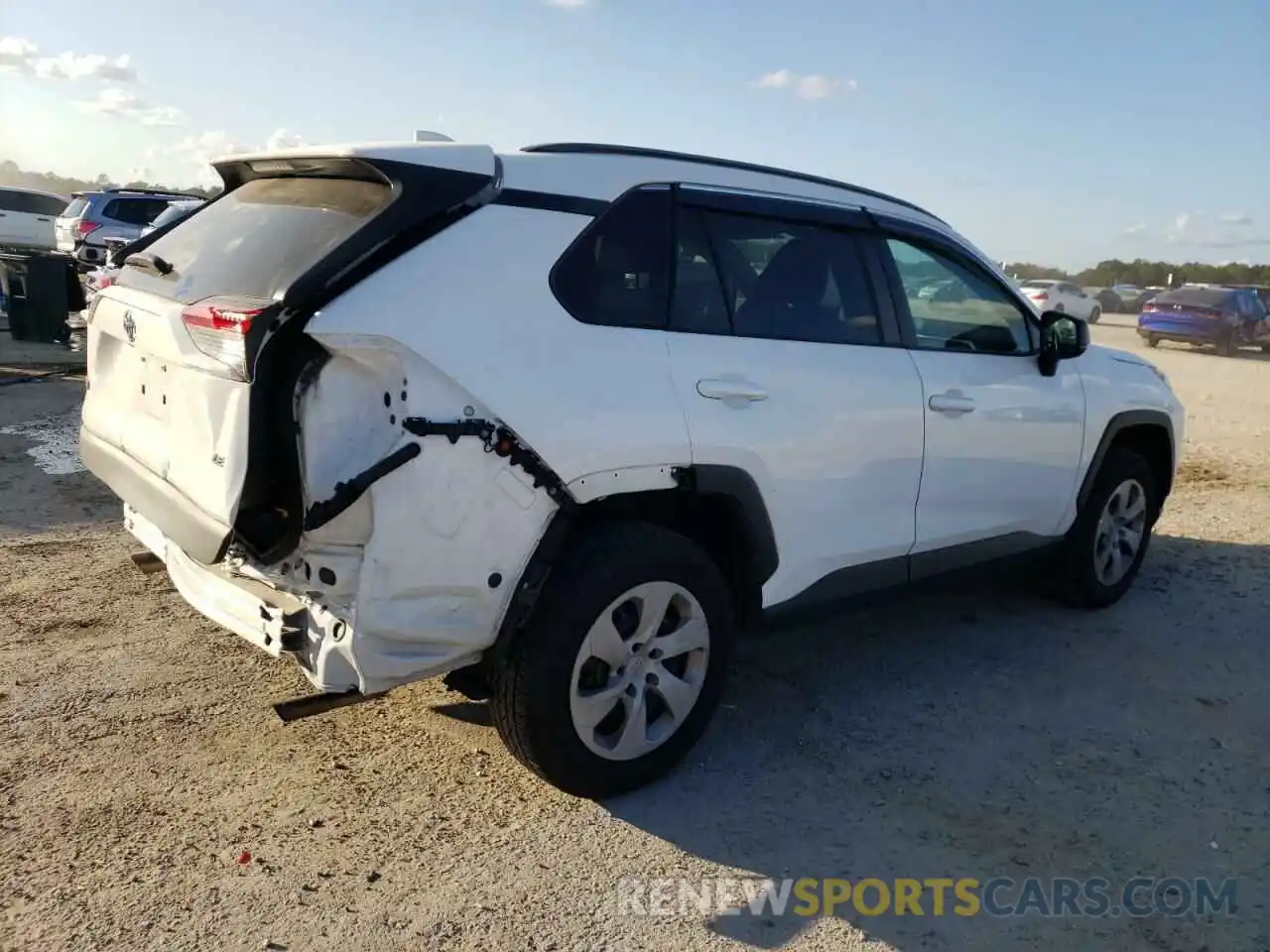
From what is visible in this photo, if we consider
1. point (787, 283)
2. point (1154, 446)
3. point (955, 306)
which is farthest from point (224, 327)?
point (1154, 446)

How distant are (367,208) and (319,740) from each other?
1857 mm

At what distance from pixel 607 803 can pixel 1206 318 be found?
23809 millimetres

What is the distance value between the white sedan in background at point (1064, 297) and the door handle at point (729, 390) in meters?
28.8

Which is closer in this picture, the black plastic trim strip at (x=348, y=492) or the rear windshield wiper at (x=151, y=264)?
the black plastic trim strip at (x=348, y=492)

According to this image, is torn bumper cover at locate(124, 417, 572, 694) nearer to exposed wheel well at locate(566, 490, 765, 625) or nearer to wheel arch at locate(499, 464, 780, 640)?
wheel arch at locate(499, 464, 780, 640)

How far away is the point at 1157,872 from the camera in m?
3.09

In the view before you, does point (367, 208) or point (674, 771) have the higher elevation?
point (367, 208)

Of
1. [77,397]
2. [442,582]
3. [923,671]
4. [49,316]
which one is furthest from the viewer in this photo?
[49,316]

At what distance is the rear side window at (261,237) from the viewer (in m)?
2.86

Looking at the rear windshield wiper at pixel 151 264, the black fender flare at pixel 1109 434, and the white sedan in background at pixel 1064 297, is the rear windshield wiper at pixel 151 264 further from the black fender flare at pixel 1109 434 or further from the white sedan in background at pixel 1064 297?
the white sedan in background at pixel 1064 297

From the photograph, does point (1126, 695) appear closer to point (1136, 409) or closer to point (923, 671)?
point (923, 671)

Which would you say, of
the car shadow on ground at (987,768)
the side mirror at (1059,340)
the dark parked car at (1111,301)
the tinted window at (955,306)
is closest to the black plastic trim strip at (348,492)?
the car shadow on ground at (987,768)

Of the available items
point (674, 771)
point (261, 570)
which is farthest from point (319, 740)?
point (674, 771)

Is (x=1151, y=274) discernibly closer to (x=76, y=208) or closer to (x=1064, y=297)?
(x=1064, y=297)
